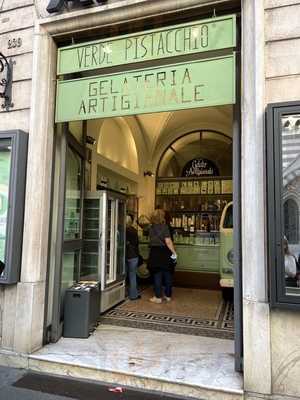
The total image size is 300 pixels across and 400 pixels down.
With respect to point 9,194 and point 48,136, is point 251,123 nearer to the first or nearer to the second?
point 48,136

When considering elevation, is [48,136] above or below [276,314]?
above

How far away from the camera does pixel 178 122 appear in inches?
428

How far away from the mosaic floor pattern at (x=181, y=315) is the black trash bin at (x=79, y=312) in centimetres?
69

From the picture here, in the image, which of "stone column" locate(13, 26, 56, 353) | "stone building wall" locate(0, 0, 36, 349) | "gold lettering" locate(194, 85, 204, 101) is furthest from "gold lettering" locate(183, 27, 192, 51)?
"stone building wall" locate(0, 0, 36, 349)

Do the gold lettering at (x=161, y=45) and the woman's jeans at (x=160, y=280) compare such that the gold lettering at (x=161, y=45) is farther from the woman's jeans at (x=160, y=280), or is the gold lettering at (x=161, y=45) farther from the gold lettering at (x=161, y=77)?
the woman's jeans at (x=160, y=280)

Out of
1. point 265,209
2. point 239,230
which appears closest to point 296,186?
point 265,209

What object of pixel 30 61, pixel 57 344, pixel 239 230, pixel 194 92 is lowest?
pixel 57 344

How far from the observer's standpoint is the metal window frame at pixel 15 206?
4.00 meters

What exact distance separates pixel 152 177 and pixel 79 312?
23.4ft

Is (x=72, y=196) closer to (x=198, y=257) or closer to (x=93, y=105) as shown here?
(x=93, y=105)

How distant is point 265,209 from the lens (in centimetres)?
321

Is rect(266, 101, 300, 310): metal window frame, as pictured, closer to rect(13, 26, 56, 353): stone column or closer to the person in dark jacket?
rect(13, 26, 56, 353): stone column

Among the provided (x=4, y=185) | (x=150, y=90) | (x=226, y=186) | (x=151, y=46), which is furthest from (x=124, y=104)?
(x=226, y=186)

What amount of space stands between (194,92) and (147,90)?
569mm
